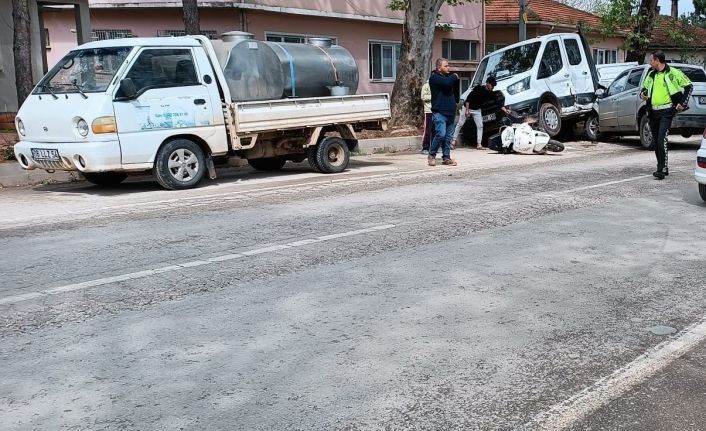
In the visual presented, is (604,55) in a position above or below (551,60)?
above

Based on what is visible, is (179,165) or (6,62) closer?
(179,165)

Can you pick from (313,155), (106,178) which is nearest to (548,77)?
(313,155)

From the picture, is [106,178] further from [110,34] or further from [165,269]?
[110,34]

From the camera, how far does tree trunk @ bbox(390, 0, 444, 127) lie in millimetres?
18234

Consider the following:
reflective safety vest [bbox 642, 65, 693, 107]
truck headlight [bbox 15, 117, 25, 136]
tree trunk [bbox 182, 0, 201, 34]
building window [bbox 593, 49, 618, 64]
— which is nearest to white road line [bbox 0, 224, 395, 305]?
reflective safety vest [bbox 642, 65, 693, 107]

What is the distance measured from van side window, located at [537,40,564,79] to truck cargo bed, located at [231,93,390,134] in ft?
19.3

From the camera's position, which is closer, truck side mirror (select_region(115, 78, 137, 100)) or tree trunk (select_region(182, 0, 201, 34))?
truck side mirror (select_region(115, 78, 137, 100))

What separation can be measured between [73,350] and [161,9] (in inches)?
732

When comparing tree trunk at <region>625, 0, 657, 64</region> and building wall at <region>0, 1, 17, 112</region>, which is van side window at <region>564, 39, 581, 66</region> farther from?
building wall at <region>0, 1, 17, 112</region>

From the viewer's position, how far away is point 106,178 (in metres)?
11.5

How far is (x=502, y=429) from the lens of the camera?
129 inches

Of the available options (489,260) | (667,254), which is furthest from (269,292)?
(667,254)

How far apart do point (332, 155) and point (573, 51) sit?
815 centimetres

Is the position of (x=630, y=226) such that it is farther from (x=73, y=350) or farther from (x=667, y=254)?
(x=73, y=350)
